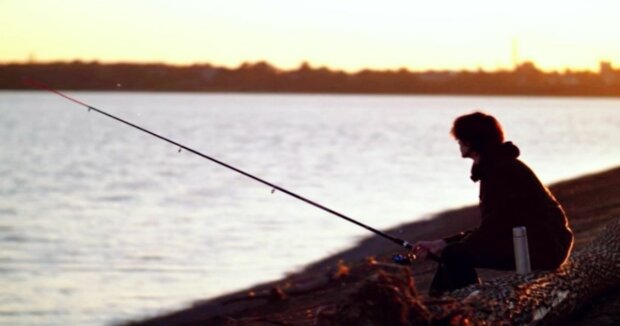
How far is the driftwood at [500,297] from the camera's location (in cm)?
503

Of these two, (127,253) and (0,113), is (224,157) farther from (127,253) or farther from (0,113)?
(0,113)

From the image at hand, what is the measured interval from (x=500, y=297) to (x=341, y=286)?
17.0 feet

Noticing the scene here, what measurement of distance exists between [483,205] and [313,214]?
1488 cm

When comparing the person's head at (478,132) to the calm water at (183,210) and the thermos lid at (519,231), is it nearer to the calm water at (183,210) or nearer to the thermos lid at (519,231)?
the thermos lid at (519,231)

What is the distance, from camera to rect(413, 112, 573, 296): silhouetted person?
644 cm

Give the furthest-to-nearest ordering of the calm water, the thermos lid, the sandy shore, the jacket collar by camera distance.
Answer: the calm water, the sandy shore, the jacket collar, the thermos lid

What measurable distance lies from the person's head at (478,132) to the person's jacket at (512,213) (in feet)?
0.13

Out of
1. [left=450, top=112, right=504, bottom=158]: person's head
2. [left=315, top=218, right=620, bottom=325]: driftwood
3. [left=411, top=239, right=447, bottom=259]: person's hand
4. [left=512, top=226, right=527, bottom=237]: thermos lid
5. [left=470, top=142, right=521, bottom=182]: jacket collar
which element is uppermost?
[left=450, top=112, right=504, bottom=158]: person's head

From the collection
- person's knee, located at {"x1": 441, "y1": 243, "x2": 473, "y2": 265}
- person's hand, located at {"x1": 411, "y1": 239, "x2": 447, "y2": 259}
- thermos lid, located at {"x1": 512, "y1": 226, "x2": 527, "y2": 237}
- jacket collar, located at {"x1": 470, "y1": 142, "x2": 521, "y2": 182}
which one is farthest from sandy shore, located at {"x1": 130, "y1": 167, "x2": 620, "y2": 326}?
jacket collar, located at {"x1": 470, "y1": 142, "x2": 521, "y2": 182}

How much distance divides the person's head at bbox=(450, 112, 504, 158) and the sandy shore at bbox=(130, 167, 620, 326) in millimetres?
1022

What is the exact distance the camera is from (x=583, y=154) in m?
42.0

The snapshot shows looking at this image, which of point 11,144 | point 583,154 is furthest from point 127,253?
point 11,144

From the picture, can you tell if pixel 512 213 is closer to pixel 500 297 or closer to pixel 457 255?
pixel 457 255

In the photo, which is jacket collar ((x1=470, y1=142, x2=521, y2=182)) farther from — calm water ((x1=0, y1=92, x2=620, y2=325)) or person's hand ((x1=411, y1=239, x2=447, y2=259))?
calm water ((x1=0, y1=92, x2=620, y2=325))
